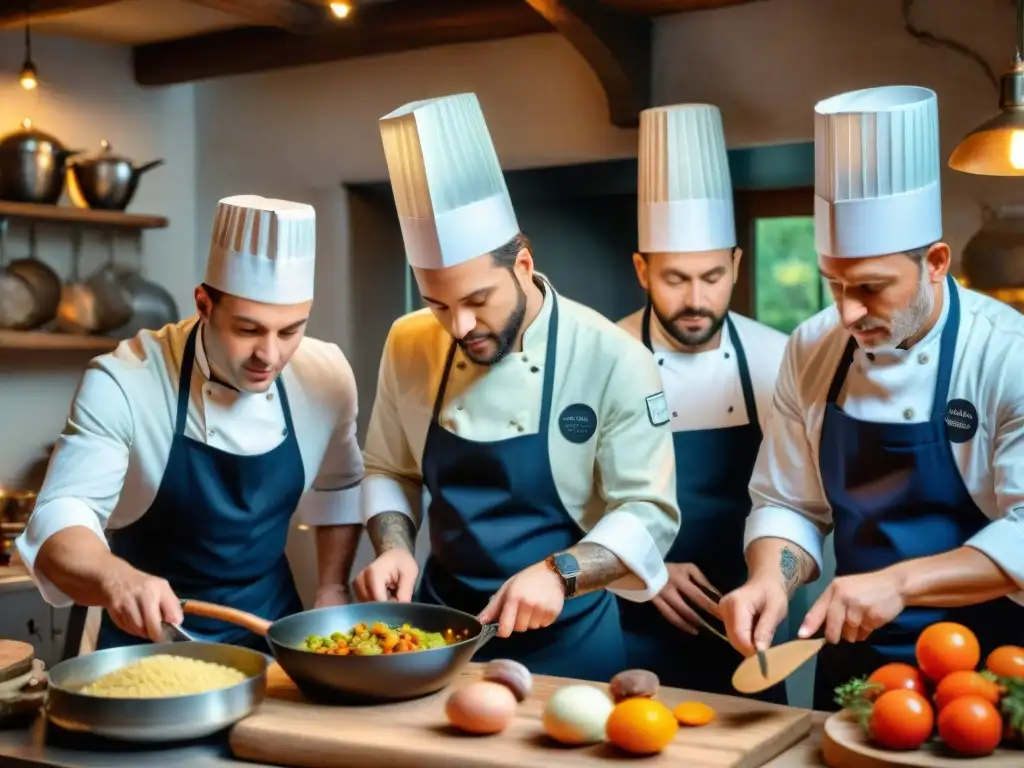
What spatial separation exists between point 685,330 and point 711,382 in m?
0.15

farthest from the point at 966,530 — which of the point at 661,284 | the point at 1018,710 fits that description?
the point at 661,284

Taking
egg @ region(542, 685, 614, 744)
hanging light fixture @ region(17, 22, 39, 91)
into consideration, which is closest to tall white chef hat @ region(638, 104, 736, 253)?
egg @ region(542, 685, 614, 744)

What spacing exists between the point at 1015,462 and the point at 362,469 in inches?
55.9

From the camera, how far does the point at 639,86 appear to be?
3.91m

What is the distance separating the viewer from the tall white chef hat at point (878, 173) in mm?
2186

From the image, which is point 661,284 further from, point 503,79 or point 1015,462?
point 503,79

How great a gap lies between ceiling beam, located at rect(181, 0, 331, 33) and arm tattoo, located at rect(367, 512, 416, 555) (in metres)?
2.11

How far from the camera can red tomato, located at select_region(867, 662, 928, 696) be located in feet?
5.90

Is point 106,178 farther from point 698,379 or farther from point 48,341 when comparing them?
point 698,379

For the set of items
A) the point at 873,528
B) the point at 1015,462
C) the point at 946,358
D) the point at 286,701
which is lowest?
the point at 286,701

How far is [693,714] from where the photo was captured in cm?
189

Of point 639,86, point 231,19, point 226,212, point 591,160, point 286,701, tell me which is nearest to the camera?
point 286,701

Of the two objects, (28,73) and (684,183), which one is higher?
(28,73)

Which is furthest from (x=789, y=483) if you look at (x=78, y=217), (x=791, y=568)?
(x=78, y=217)
